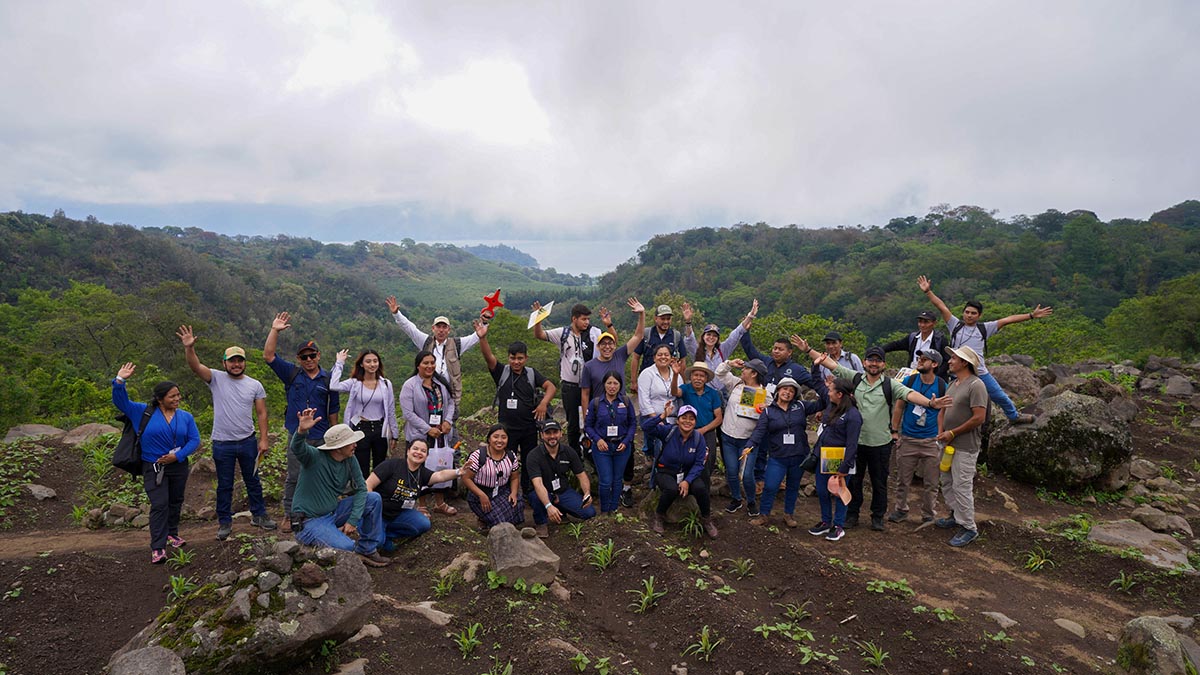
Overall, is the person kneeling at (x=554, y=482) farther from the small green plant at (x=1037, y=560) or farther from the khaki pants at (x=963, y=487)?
the small green plant at (x=1037, y=560)

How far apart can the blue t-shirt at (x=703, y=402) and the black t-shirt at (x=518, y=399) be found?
193 centimetres

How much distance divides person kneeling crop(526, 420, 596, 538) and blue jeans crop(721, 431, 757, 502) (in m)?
1.85

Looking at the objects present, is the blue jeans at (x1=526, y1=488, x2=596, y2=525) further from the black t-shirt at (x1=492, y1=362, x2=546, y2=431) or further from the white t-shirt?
the white t-shirt

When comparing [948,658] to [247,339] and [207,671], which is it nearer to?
[207,671]

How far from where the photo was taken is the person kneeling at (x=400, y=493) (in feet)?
22.6

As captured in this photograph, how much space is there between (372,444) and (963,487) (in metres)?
7.20

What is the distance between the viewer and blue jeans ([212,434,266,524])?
6.84m

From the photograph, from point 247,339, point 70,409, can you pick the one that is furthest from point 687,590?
point 247,339

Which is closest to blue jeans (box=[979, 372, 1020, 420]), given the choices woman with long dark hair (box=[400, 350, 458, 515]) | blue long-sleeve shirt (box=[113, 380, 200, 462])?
woman with long dark hair (box=[400, 350, 458, 515])

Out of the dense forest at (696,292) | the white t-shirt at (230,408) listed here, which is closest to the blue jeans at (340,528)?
the white t-shirt at (230,408)

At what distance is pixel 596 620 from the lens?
578 cm

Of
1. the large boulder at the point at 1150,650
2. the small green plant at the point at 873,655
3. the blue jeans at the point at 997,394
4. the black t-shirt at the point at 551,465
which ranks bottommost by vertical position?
the small green plant at the point at 873,655

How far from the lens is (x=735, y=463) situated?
8.00m

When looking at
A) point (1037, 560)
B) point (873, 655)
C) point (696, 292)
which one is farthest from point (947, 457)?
point (696, 292)
